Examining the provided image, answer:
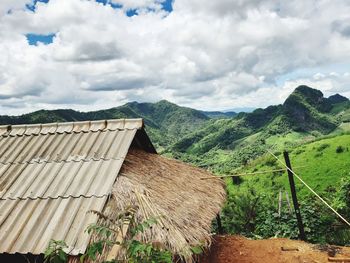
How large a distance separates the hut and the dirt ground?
167 centimetres

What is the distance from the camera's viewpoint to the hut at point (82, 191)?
461 centimetres

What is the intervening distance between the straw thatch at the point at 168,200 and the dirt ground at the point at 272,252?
1.47 meters

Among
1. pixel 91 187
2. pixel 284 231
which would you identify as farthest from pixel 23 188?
pixel 284 231

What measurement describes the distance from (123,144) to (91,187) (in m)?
1.26

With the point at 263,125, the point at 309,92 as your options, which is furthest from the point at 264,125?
the point at 309,92

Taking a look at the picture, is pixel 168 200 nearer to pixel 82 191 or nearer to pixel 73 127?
pixel 82 191

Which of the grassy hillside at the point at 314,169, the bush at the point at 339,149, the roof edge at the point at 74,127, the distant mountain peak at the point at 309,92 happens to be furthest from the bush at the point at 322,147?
the distant mountain peak at the point at 309,92

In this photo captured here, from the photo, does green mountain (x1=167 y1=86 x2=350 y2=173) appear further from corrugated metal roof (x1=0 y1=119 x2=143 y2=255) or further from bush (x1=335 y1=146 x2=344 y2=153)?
corrugated metal roof (x1=0 y1=119 x2=143 y2=255)

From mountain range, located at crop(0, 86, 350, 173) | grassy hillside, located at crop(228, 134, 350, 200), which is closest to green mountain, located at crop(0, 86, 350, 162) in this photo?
mountain range, located at crop(0, 86, 350, 173)

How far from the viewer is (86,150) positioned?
623cm

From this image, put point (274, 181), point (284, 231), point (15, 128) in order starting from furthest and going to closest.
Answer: point (274, 181) → point (284, 231) → point (15, 128)

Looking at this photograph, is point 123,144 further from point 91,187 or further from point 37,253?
point 37,253

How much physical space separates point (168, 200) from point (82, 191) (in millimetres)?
1434

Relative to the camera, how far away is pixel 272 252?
8.64 metres
